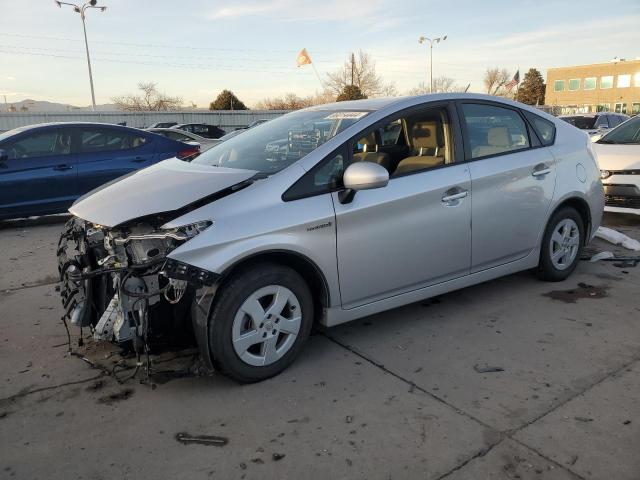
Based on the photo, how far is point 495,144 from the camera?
4168mm

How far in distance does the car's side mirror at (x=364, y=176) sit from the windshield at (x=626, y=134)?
6.07 meters

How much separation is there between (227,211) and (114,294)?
0.86 metres

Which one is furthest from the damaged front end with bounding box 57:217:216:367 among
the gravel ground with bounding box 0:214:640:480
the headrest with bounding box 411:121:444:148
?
the headrest with bounding box 411:121:444:148

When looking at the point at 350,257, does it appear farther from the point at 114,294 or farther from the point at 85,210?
the point at 85,210

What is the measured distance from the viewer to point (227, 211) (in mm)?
2969

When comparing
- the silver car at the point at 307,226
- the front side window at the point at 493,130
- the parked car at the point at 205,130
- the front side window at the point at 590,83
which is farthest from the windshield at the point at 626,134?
the front side window at the point at 590,83

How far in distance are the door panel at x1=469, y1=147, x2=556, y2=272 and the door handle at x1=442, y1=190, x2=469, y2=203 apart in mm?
108

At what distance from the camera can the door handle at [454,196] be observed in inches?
146

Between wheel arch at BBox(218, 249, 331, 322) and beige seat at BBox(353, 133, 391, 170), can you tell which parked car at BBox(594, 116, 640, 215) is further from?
wheel arch at BBox(218, 249, 331, 322)

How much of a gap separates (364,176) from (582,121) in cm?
1534

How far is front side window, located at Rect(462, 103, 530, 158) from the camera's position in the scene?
159 inches

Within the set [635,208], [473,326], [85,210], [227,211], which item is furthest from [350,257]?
[635,208]

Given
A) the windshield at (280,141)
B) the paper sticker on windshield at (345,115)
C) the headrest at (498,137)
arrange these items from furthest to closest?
the headrest at (498,137) → the paper sticker on windshield at (345,115) → the windshield at (280,141)

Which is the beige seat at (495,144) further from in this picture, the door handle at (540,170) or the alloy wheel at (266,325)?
the alloy wheel at (266,325)
